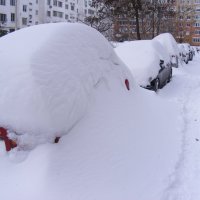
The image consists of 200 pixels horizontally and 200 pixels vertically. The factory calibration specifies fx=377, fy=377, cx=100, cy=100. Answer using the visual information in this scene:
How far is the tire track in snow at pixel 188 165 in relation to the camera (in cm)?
436

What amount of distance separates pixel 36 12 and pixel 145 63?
5833 centimetres

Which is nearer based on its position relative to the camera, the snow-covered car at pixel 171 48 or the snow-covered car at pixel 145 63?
the snow-covered car at pixel 145 63

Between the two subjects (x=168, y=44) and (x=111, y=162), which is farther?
(x=168, y=44)

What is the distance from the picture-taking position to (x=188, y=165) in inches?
205

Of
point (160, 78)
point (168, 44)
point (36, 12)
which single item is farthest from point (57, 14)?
point (160, 78)

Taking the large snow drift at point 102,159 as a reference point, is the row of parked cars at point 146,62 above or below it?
above

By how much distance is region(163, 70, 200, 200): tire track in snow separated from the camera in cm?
436

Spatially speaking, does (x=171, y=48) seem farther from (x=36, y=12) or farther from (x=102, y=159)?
(x=36, y=12)

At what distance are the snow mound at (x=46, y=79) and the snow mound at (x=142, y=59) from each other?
190 inches

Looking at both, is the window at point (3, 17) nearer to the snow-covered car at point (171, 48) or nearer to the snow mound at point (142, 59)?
the snow-covered car at point (171, 48)

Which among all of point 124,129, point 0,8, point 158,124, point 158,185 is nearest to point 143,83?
point 158,124

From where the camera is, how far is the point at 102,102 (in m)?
4.91

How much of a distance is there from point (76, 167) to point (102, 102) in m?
1.25

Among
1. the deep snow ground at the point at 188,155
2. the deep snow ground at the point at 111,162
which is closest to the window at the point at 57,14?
the deep snow ground at the point at 188,155
